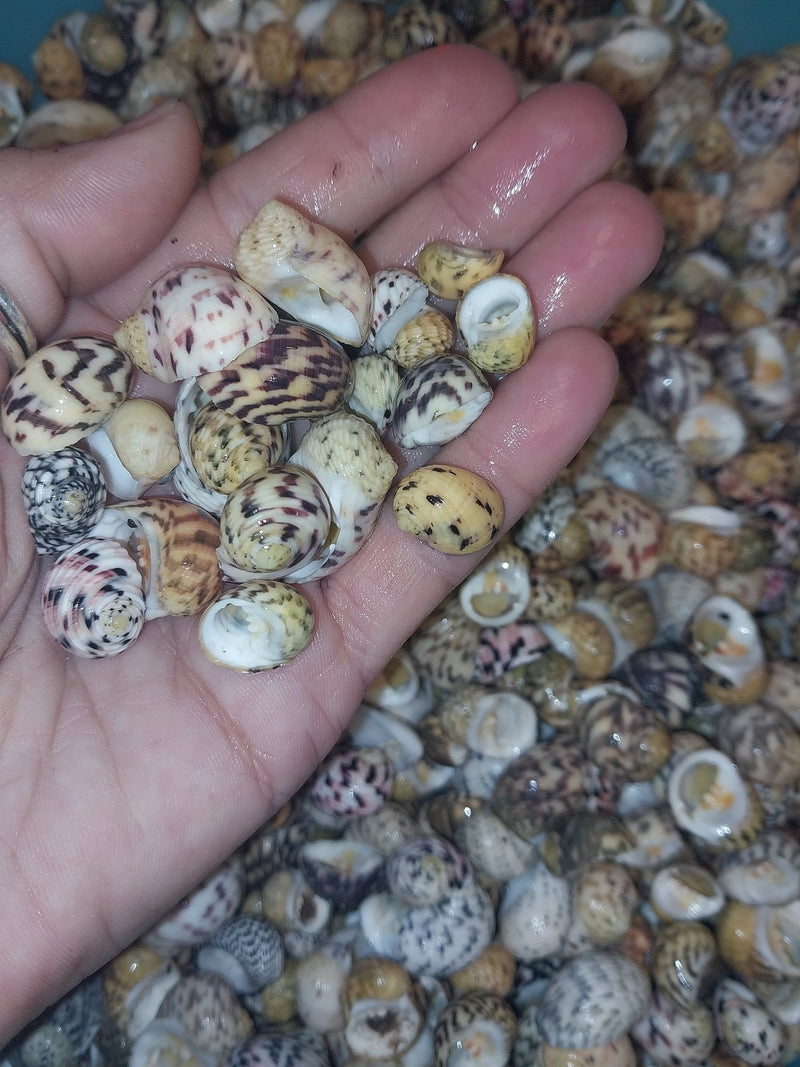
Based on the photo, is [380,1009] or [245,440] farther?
[380,1009]

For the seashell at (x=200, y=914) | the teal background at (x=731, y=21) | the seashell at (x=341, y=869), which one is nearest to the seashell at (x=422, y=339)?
the seashell at (x=341, y=869)

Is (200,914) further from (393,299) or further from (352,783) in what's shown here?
(393,299)

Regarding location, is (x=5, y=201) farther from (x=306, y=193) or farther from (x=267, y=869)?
(x=267, y=869)

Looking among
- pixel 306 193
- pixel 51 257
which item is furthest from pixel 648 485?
pixel 51 257

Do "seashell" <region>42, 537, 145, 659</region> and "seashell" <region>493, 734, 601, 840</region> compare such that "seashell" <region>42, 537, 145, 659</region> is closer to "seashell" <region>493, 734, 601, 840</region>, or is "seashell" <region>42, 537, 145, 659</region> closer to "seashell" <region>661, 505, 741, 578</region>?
"seashell" <region>493, 734, 601, 840</region>

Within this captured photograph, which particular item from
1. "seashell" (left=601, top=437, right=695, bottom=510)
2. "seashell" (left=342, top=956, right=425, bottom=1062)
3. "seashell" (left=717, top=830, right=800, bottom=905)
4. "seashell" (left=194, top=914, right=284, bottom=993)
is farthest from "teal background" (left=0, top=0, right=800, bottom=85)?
"seashell" (left=342, top=956, right=425, bottom=1062)

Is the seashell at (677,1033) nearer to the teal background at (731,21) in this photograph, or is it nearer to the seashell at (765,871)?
the seashell at (765,871)

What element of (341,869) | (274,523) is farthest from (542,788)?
(274,523)
